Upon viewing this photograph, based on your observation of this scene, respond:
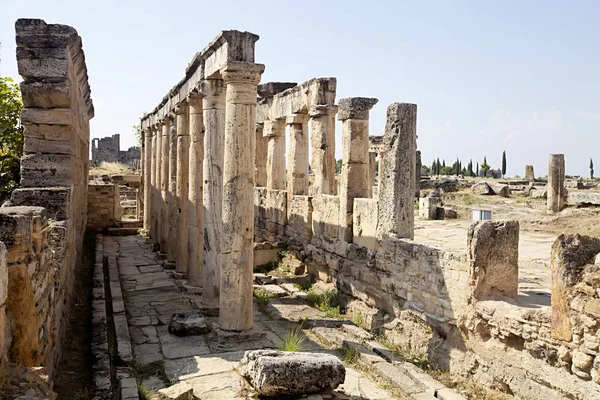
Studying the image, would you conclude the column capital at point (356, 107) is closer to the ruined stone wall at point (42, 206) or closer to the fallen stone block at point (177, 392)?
the ruined stone wall at point (42, 206)

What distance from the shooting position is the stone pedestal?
11.0 meters

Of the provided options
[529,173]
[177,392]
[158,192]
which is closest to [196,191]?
[177,392]

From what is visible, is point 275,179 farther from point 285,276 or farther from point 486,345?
point 486,345

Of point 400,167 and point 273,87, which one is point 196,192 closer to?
point 400,167

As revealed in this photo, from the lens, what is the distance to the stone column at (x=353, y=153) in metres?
11.1

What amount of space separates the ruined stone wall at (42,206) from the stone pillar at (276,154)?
5.92 metres

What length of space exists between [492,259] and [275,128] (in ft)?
32.5

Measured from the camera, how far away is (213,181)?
9648mm

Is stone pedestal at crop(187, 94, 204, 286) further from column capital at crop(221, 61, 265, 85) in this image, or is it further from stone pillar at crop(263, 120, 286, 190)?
stone pillar at crop(263, 120, 286, 190)

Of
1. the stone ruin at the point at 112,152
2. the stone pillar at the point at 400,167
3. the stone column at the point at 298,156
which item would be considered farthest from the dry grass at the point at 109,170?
the stone pillar at the point at 400,167

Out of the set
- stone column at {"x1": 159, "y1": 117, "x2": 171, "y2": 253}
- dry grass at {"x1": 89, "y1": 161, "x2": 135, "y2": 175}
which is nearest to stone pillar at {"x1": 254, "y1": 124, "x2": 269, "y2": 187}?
stone column at {"x1": 159, "y1": 117, "x2": 171, "y2": 253}

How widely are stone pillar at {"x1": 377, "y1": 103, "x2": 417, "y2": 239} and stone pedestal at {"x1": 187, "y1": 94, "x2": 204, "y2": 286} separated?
12.9 feet

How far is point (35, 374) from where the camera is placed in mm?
4188

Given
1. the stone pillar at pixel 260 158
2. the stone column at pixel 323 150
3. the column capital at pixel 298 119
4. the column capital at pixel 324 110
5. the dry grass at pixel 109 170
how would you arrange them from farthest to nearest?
the dry grass at pixel 109 170 < the stone pillar at pixel 260 158 < the column capital at pixel 298 119 < the stone column at pixel 323 150 < the column capital at pixel 324 110
